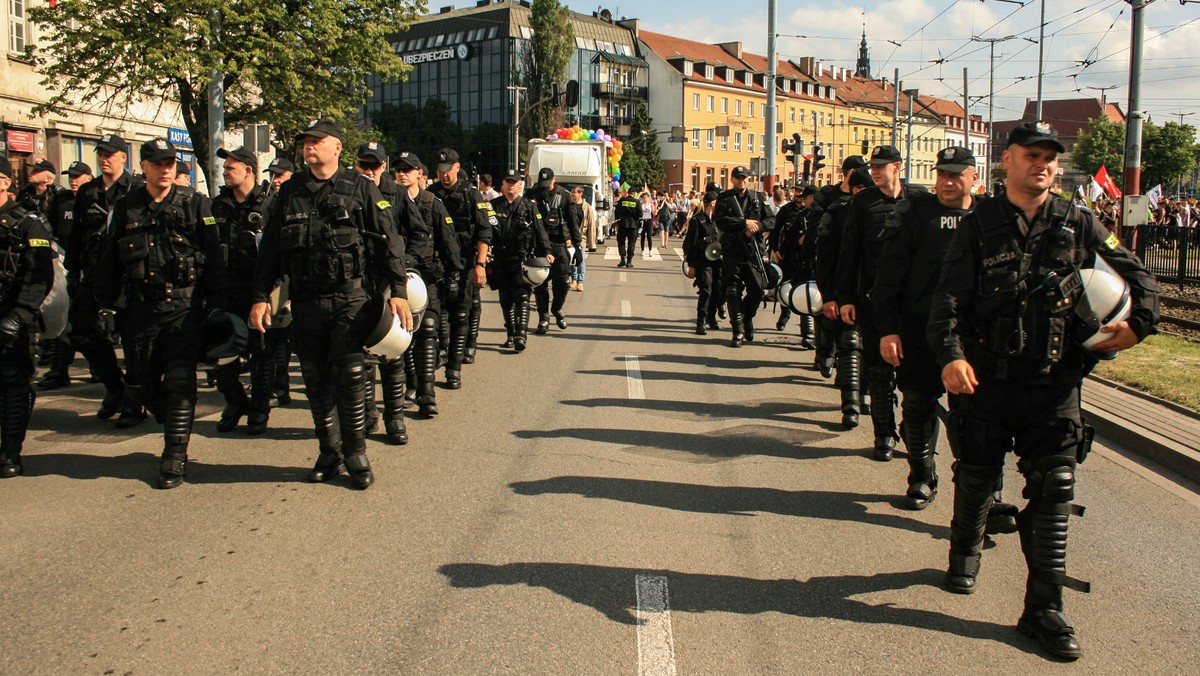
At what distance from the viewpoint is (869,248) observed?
6.84 meters

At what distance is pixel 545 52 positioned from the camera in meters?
79.1

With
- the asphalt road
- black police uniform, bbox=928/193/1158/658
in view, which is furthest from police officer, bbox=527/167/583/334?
black police uniform, bbox=928/193/1158/658

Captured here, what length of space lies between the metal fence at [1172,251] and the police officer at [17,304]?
19.6 m

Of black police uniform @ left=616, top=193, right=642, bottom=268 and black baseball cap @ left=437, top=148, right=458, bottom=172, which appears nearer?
black baseball cap @ left=437, top=148, right=458, bottom=172

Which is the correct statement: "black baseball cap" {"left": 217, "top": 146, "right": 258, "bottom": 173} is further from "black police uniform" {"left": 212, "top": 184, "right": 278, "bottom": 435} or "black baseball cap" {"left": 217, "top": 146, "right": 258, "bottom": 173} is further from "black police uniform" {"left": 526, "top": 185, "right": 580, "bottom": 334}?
"black police uniform" {"left": 526, "top": 185, "right": 580, "bottom": 334}

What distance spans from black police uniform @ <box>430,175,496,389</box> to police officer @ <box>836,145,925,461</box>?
372cm

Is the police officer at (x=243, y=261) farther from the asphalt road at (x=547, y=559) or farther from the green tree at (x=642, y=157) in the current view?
the green tree at (x=642, y=157)

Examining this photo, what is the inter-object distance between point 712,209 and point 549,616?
32.0 ft

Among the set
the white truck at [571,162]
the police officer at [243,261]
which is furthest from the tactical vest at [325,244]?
the white truck at [571,162]

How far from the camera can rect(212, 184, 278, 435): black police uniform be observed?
7586mm

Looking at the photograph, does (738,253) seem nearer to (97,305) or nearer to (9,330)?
(97,305)

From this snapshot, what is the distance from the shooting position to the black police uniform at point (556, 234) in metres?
13.1

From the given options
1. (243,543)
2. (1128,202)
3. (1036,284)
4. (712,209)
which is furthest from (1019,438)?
(1128,202)

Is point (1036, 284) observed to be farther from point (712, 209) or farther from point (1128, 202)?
point (1128, 202)
